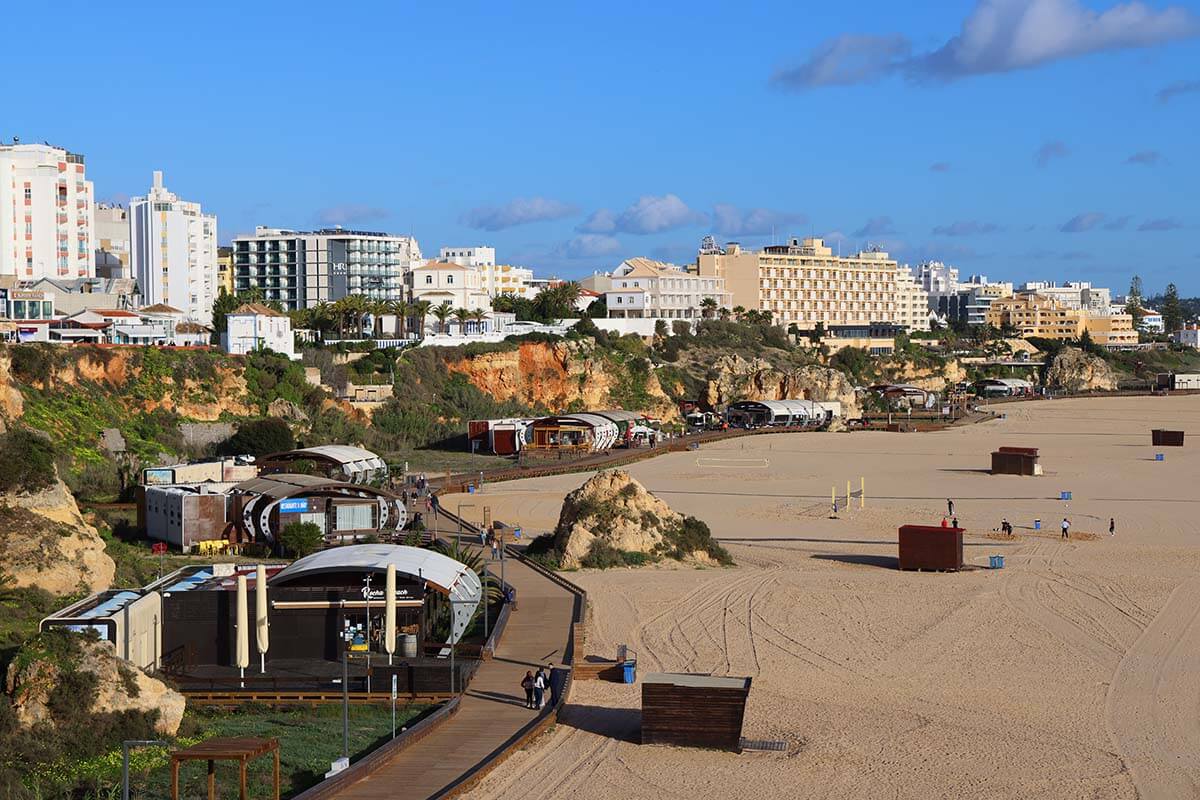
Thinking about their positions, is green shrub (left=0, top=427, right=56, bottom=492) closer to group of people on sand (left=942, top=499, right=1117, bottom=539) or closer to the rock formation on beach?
the rock formation on beach

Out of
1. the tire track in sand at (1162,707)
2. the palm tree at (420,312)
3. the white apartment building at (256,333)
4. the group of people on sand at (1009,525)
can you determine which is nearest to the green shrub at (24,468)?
the tire track in sand at (1162,707)

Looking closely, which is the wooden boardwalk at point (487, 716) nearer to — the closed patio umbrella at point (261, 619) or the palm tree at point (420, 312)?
the closed patio umbrella at point (261, 619)

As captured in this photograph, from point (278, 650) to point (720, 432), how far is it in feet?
138

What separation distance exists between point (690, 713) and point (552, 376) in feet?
151

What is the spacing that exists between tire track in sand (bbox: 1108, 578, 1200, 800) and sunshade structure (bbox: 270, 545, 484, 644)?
8.60 meters

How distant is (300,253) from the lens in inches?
3565

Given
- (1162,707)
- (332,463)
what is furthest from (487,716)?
(332,463)

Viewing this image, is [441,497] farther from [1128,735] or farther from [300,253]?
[300,253]

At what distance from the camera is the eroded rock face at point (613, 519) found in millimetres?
27609

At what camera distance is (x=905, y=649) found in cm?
2066

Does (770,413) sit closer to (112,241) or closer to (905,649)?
(112,241)

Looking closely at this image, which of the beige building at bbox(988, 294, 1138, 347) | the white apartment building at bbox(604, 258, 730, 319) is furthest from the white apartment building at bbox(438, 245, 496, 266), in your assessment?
the beige building at bbox(988, 294, 1138, 347)

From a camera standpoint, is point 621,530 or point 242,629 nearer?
point 242,629

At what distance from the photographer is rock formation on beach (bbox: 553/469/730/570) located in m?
27.5
